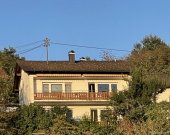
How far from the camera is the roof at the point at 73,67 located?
52062 mm

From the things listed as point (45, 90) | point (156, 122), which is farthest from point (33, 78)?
point (156, 122)

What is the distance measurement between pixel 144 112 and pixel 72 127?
6.07m

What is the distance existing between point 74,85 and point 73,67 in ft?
6.61

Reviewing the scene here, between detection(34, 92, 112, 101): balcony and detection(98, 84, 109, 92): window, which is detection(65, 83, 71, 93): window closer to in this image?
detection(34, 92, 112, 101): balcony

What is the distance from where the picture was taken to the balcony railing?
166ft

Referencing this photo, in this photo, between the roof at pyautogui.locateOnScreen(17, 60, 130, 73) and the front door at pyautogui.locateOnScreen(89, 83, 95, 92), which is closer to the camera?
the roof at pyautogui.locateOnScreen(17, 60, 130, 73)

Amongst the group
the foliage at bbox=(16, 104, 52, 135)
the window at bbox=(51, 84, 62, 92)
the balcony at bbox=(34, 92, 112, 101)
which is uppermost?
the window at bbox=(51, 84, 62, 92)

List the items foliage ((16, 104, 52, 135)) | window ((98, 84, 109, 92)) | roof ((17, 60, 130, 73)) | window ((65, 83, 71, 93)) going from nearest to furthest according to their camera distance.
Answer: foliage ((16, 104, 52, 135)), roof ((17, 60, 130, 73)), window ((65, 83, 71, 93)), window ((98, 84, 109, 92))

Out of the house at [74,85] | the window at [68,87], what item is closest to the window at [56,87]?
the house at [74,85]

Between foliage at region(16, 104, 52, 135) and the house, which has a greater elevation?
the house

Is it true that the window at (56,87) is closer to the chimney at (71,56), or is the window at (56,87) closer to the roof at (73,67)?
the roof at (73,67)

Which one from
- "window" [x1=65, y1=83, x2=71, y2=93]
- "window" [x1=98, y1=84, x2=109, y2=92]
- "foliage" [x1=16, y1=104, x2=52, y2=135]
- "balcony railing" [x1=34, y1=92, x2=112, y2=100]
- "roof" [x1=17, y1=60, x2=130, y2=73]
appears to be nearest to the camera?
"foliage" [x1=16, y1=104, x2=52, y2=135]

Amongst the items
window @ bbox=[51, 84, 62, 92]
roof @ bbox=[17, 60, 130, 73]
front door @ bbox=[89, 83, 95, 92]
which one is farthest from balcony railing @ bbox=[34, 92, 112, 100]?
roof @ bbox=[17, 60, 130, 73]

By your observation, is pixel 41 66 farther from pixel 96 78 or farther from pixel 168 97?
pixel 168 97
